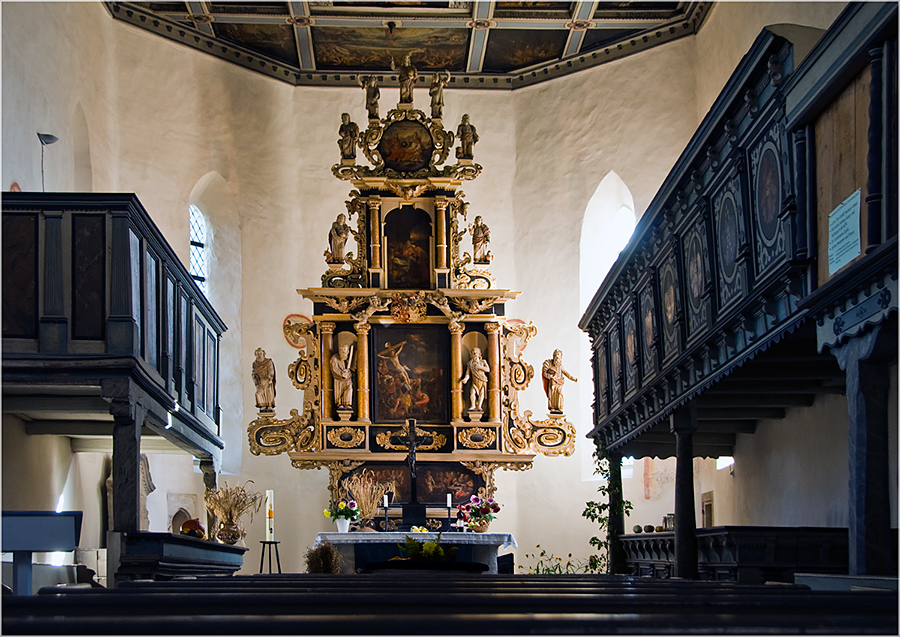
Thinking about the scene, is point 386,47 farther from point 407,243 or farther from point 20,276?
point 20,276

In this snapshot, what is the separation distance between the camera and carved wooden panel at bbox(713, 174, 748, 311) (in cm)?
814

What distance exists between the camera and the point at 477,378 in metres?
17.5

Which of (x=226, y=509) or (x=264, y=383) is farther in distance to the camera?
(x=264, y=383)

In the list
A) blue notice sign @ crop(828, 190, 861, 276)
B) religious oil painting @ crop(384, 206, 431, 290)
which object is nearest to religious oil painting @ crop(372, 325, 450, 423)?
religious oil painting @ crop(384, 206, 431, 290)

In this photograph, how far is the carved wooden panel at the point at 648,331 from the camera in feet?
38.0

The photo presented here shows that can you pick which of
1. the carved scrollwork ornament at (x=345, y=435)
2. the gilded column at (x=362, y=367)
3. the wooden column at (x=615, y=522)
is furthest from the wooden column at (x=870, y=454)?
the gilded column at (x=362, y=367)

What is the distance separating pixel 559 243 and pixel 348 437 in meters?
6.78

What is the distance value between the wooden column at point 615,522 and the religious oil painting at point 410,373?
339 centimetres

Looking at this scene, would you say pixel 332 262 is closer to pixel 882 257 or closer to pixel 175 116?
pixel 175 116

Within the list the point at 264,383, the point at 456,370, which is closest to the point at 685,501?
the point at 456,370

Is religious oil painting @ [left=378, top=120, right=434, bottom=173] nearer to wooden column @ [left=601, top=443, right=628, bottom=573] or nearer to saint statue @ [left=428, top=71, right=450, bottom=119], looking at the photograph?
saint statue @ [left=428, top=71, right=450, bottom=119]

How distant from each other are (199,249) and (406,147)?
206 inches

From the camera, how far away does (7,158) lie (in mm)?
Answer: 12734

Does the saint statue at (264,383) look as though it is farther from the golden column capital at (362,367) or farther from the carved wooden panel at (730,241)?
the carved wooden panel at (730,241)
